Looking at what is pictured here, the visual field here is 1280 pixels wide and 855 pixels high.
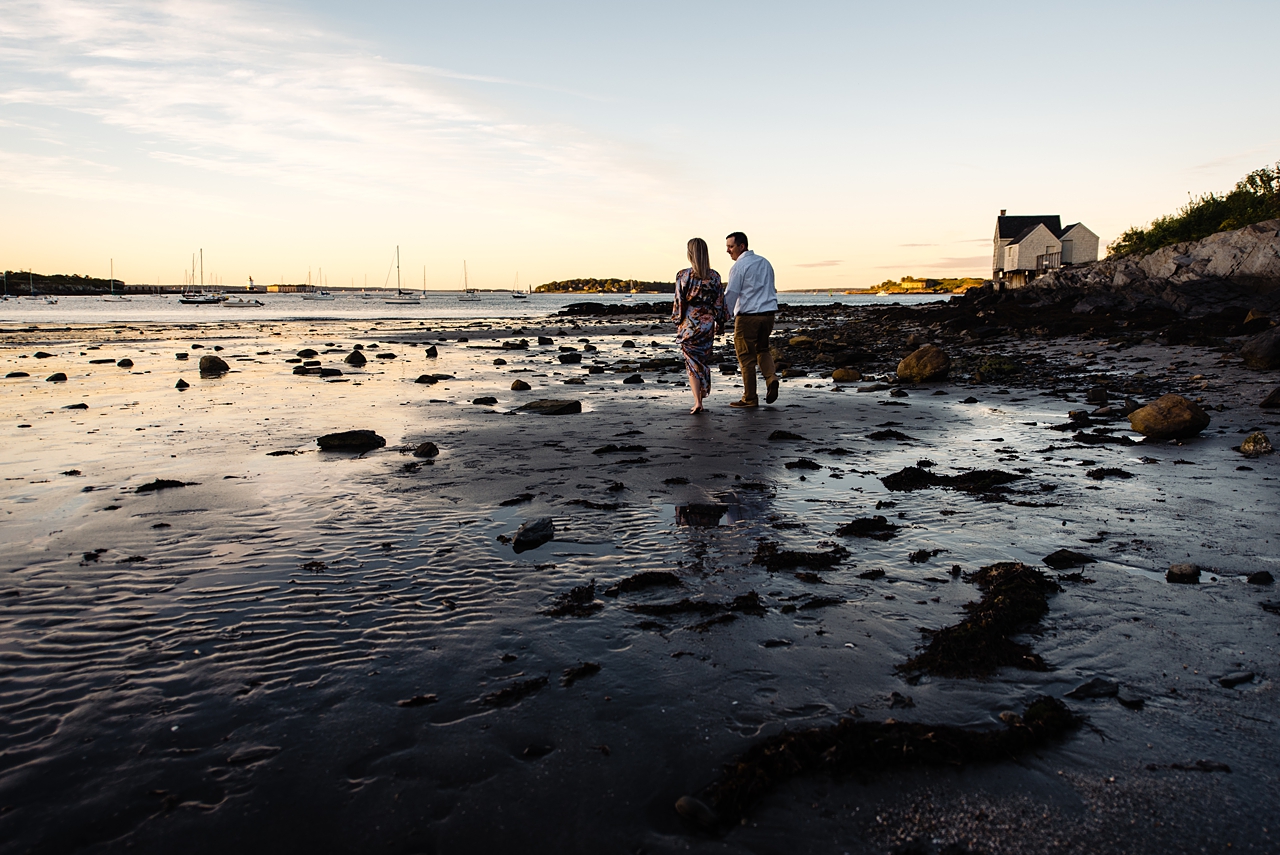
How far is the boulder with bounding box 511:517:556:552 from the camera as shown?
4820mm

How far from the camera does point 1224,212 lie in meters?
37.0

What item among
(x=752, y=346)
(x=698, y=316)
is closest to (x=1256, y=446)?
(x=752, y=346)

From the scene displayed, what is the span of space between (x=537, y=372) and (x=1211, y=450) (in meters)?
13.3

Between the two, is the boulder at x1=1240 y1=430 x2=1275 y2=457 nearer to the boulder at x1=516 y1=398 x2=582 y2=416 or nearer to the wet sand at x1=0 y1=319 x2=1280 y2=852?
the wet sand at x1=0 y1=319 x2=1280 y2=852

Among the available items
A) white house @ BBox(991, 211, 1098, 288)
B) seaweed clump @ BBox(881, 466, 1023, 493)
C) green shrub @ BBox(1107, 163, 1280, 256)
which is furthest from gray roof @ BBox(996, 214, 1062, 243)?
seaweed clump @ BBox(881, 466, 1023, 493)

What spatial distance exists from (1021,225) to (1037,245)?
661cm

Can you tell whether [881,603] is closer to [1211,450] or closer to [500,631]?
[500,631]

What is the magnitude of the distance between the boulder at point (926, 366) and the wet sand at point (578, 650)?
6785 millimetres

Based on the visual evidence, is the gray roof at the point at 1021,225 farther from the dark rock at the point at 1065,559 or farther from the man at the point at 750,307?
the dark rock at the point at 1065,559

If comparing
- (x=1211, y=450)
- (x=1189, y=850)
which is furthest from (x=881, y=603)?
(x=1211, y=450)

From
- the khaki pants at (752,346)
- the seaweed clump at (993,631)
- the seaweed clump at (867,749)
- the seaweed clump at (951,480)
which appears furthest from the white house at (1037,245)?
the seaweed clump at (867,749)

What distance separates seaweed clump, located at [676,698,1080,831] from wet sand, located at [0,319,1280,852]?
57 millimetres

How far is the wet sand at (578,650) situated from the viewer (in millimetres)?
2297

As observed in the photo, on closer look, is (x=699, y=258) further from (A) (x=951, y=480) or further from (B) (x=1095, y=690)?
(B) (x=1095, y=690)
